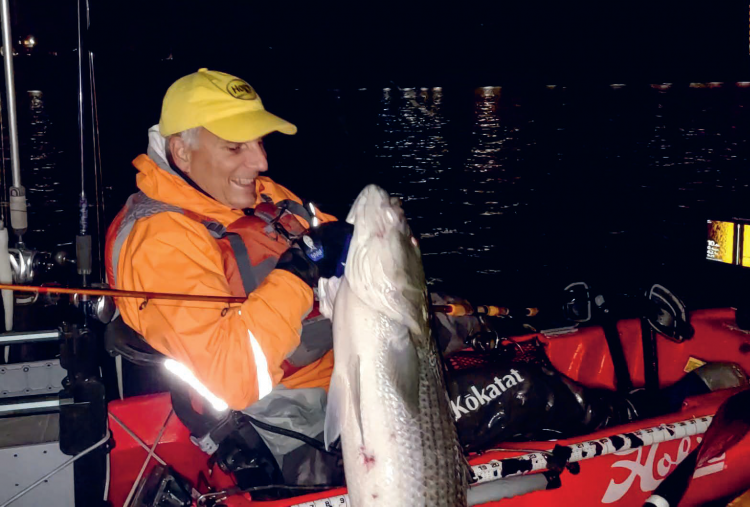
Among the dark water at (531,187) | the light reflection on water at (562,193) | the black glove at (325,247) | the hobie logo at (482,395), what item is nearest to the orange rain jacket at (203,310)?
the black glove at (325,247)

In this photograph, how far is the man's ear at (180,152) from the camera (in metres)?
3.37

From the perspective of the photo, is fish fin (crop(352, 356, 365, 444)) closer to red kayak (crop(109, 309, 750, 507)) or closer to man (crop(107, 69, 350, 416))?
man (crop(107, 69, 350, 416))

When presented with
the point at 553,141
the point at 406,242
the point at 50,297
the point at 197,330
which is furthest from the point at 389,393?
the point at 553,141

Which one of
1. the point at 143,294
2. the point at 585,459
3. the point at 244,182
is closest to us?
the point at 143,294

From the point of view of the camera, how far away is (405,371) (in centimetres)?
256

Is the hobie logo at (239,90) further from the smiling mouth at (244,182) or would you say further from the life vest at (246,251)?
the life vest at (246,251)

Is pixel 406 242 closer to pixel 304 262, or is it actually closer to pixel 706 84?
pixel 304 262

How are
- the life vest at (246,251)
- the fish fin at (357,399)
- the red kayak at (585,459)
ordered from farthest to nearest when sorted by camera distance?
1. the red kayak at (585,459)
2. the life vest at (246,251)
3. the fish fin at (357,399)

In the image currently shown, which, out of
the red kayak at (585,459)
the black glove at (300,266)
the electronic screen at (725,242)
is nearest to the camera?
the black glove at (300,266)

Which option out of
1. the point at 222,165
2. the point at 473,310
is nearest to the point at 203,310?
the point at 222,165

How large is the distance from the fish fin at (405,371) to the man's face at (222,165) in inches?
56.0

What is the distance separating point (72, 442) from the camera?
116 inches

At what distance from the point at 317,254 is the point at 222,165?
2.72 ft

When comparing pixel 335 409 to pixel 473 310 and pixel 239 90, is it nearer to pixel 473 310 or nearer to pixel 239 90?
pixel 473 310
